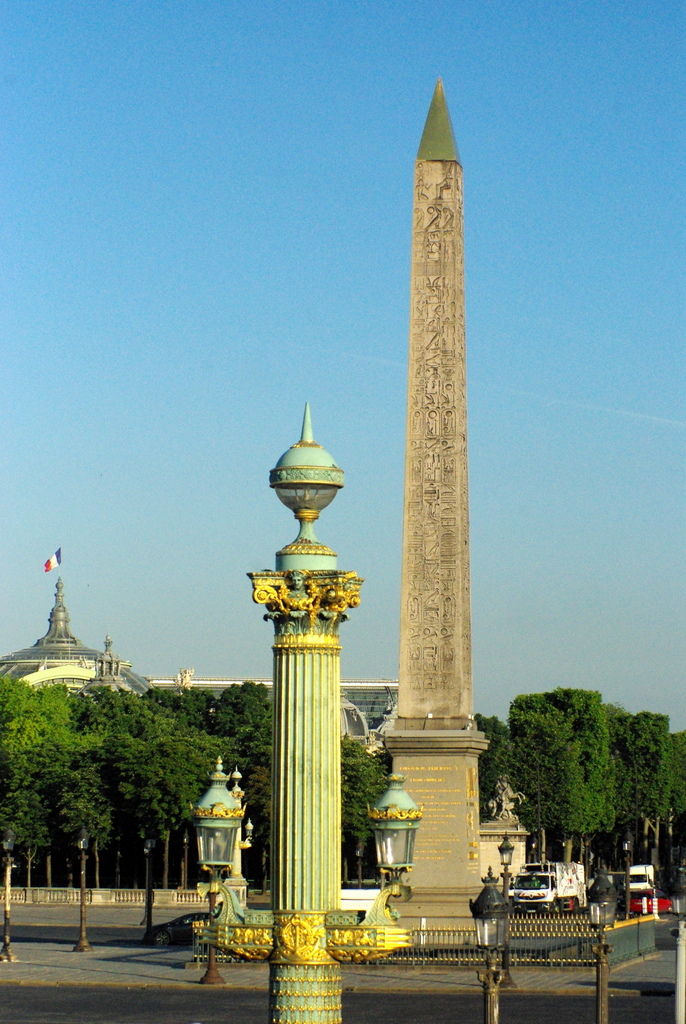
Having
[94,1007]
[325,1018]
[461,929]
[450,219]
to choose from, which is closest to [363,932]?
[325,1018]

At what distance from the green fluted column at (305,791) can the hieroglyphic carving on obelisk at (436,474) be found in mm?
22817

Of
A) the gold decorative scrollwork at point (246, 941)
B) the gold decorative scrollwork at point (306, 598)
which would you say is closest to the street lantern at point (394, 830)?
the gold decorative scrollwork at point (246, 941)

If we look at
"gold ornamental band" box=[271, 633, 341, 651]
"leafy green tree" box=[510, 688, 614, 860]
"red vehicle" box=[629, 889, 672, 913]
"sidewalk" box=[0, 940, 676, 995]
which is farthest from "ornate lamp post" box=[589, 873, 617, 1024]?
"leafy green tree" box=[510, 688, 614, 860]

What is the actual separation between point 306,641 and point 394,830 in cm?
137

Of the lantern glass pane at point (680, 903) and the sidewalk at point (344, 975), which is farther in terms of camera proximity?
the sidewalk at point (344, 975)

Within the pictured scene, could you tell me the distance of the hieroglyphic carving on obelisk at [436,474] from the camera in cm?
3438

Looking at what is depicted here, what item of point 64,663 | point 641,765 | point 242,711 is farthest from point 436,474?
point 64,663

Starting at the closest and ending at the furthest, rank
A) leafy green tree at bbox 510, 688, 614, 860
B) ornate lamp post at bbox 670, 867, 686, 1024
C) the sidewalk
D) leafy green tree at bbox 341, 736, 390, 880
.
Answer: ornate lamp post at bbox 670, 867, 686, 1024
the sidewalk
leafy green tree at bbox 341, 736, 390, 880
leafy green tree at bbox 510, 688, 614, 860

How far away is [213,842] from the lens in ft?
39.2

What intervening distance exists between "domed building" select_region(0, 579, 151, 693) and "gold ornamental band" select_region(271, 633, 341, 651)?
131948 mm

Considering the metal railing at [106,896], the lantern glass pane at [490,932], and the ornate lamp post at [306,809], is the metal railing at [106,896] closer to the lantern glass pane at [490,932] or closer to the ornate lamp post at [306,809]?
the lantern glass pane at [490,932]

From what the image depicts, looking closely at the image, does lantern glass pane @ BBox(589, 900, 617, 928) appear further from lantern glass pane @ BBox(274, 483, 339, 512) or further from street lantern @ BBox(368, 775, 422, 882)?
lantern glass pane @ BBox(274, 483, 339, 512)

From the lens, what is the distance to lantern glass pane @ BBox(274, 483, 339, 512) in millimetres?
11852

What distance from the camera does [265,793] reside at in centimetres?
7212
